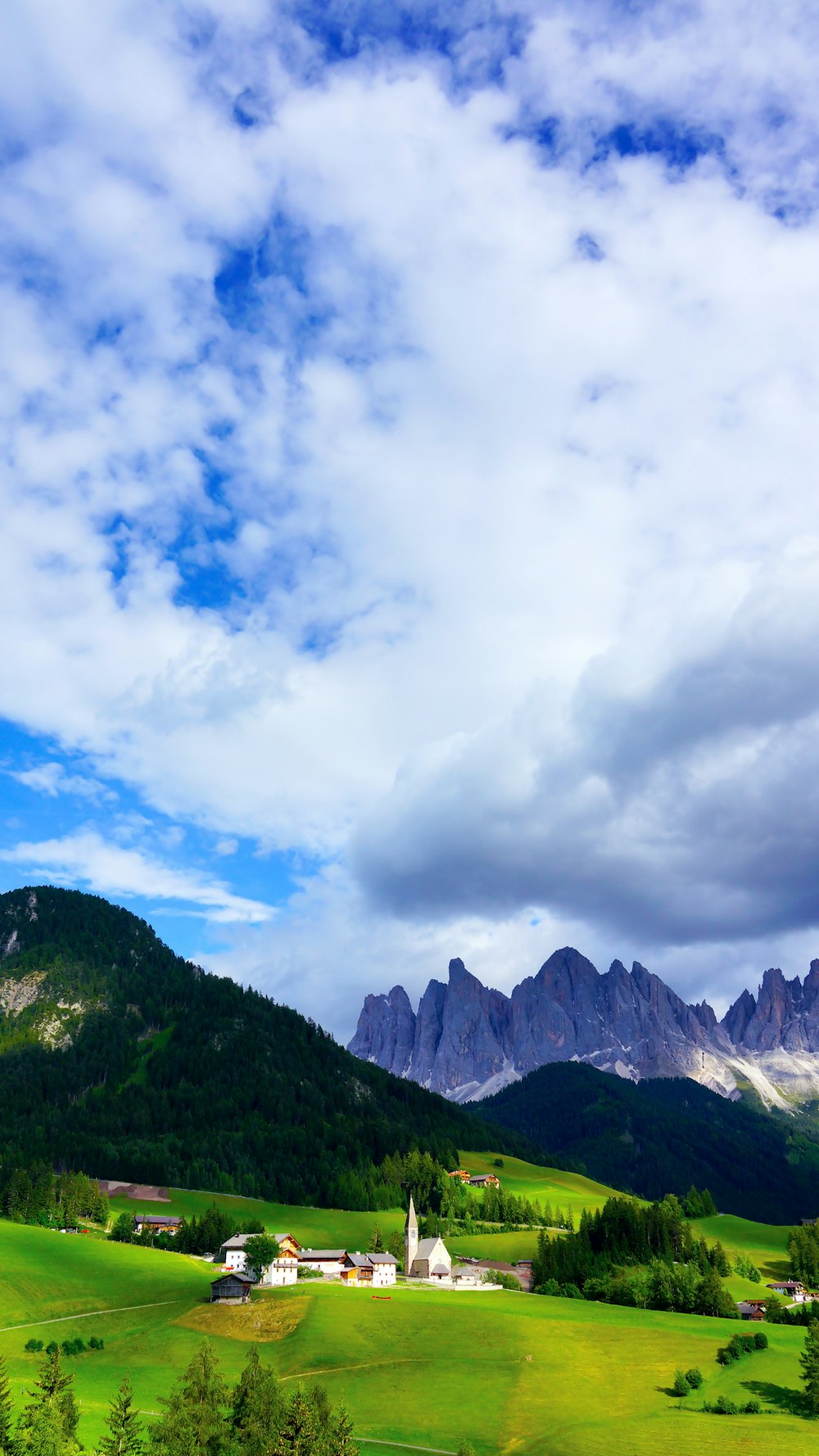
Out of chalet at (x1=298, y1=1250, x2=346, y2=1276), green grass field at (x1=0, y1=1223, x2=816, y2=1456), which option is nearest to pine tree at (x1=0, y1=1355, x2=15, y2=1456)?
green grass field at (x1=0, y1=1223, x2=816, y2=1456)

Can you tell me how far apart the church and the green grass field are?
22.9 metres

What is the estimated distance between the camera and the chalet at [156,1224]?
18765 centimetres

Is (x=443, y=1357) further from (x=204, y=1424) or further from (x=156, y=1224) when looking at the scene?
(x=156, y=1224)

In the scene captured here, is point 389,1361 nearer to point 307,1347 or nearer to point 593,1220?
point 307,1347

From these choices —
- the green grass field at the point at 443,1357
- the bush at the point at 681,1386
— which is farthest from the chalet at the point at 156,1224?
the bush at the point at 681,1386

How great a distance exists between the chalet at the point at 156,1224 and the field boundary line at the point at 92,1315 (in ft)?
184

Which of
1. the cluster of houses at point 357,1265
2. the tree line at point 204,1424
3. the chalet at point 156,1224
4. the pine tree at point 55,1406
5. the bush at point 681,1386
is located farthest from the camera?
the chalet at point 156,1224

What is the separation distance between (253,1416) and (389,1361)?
116ft

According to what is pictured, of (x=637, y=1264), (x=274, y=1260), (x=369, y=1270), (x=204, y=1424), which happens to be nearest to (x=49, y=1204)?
(x=274, y=1260)

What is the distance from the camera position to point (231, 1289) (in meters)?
131

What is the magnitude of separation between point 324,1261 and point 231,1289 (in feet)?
116

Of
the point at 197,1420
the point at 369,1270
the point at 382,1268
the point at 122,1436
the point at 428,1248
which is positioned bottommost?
the point at 122,1436

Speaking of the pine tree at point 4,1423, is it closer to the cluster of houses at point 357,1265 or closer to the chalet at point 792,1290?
the cluster of houses at point 357,1265

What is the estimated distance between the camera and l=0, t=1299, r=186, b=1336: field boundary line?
385 ft
